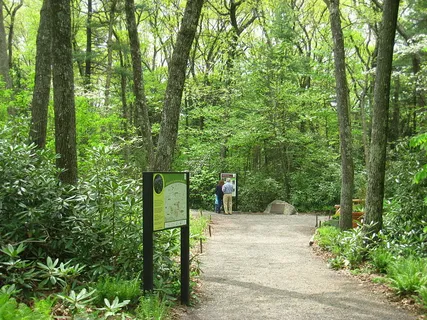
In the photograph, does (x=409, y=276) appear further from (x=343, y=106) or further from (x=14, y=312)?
(x=343, y=106)

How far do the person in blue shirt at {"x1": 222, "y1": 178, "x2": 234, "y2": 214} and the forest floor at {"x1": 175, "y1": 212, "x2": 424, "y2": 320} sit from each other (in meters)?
8.06

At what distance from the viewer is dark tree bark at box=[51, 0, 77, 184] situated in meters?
6.67

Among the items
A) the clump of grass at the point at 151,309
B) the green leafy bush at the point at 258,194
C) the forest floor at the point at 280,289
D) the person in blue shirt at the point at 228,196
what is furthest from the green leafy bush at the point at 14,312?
→ the green leafy bush at the point at 258,194

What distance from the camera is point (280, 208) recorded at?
20750 mm

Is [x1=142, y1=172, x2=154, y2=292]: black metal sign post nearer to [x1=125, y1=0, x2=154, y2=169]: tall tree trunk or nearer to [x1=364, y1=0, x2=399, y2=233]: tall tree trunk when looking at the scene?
[x1=364, y1=0, x2=399, y2=233]: tall tree trunk

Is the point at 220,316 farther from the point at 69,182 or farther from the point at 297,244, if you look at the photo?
the point at 297,244

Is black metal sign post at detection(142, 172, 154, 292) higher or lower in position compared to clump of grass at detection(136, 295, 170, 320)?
higher

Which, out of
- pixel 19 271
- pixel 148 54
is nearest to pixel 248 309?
pixel 19 271

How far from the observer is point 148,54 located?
3409 centimetres

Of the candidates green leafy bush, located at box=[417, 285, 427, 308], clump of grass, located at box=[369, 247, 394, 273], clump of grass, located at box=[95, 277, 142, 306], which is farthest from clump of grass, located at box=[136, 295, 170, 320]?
clump of grass, located at box=[369, 247, 394, 273]

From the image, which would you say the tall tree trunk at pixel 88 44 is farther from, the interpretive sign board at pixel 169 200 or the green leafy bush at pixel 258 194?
the interpretive sign board at pixel 169 200

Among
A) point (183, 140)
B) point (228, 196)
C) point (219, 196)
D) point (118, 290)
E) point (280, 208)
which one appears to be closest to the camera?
point (118, 290)

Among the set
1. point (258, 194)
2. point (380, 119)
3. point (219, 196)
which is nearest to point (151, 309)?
point (380, 119)

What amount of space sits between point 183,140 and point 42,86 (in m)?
18.2
